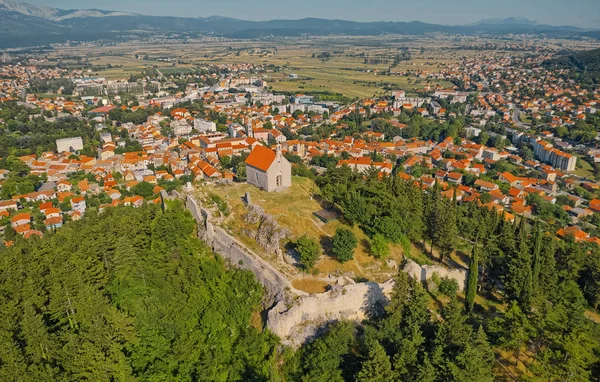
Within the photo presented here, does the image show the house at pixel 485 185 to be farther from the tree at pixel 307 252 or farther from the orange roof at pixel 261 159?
the tree at pixel 307 252

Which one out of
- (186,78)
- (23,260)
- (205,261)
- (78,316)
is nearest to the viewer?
(78,316)

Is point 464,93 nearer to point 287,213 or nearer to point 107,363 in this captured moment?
point 287,213

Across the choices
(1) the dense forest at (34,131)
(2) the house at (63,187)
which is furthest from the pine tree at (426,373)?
(1) the dense forest at (34,131)

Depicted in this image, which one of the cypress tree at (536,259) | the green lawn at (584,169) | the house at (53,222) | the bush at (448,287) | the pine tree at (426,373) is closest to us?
the pine tree at (426,373)

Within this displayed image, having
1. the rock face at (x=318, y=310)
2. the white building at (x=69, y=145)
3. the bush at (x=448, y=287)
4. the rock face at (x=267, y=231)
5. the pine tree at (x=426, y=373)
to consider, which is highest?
the rock face at (x=267, y=231)

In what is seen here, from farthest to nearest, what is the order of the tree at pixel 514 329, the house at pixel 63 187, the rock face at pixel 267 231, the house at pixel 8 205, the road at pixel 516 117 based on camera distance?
the road at pixel 516 117 < the house at pixel 63 187 < the house at pixel 8 205 < the rock face at pixel 267 231 < the tree at pixel 514 329

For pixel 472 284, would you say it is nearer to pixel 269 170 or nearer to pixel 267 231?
pixel 267 231

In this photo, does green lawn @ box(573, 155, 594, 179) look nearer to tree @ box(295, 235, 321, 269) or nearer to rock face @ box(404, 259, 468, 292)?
rock face @ box(404, 259, 468, 292)

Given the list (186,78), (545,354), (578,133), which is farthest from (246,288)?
(186,78)

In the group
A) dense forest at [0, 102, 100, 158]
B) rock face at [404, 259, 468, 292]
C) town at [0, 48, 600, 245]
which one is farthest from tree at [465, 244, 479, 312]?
dense forest at [0, 102, 100, 158]

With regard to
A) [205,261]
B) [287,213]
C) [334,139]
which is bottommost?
[334,139]
